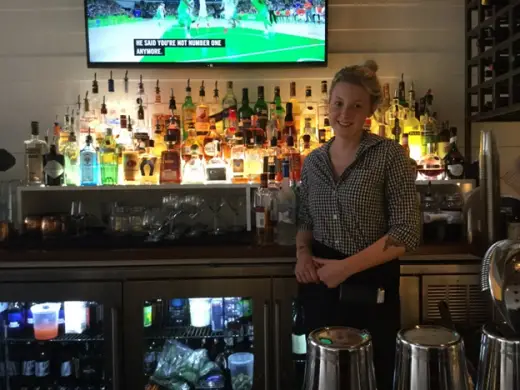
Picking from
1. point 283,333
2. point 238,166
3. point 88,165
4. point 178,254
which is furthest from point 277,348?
point 88,165

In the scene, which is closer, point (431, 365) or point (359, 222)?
point (431, 365)

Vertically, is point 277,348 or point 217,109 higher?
point 217,109

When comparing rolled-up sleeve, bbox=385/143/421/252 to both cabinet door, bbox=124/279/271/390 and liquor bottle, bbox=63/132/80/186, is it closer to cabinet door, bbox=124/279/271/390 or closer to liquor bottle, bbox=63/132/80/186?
cabinet door, bbox=124/279/271/390

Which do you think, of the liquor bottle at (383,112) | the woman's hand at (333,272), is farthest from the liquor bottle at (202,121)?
the woman's hand at (333,272)

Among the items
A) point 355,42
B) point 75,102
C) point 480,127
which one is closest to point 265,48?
point 355,42

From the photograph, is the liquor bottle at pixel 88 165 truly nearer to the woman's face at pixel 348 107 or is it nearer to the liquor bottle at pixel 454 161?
the woman's face at pixel 348 107

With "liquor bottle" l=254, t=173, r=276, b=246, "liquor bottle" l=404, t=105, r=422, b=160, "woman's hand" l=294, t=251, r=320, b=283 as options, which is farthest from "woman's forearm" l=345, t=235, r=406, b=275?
"liquor bottle" l=404, t=105, r=422, b=160

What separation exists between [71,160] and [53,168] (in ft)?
0.51

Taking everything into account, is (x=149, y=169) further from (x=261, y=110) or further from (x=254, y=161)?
(x=261, y=110)

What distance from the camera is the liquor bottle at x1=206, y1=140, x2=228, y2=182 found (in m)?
2.47

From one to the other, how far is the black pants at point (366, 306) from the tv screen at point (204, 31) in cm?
135

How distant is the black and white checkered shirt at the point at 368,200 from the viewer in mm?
1492

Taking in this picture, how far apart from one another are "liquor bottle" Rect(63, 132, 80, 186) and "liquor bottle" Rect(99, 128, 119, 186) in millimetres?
131

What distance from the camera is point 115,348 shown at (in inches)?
79.5
